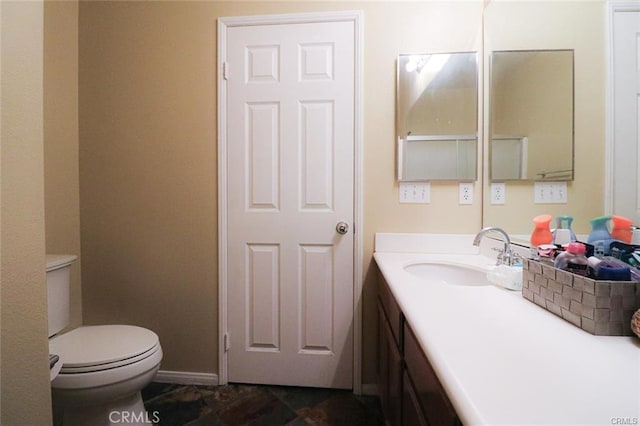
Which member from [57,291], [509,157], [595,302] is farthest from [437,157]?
[57,291]

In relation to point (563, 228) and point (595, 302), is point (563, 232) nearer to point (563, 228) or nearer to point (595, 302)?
point (563, 228)

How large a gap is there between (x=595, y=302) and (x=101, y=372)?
1603 mm

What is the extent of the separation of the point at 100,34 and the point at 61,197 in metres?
1.04

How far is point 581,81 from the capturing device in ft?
2.81

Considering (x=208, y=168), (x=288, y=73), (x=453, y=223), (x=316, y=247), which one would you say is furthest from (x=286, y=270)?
(x=288, y=73)

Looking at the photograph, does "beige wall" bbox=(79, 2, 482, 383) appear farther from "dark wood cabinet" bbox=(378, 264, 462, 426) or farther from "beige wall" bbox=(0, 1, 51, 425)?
"beige wall" bbox=(0, 1, 51, 425)

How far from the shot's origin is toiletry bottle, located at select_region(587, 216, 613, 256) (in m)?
0.70

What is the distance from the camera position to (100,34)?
1.63m

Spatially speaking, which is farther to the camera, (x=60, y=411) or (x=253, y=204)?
(x=253, y=204)

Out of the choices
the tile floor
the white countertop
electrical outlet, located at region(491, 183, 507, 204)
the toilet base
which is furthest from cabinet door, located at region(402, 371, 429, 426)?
the toilet base

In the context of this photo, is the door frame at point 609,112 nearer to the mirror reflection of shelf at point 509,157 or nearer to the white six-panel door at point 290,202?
the mirror reflection of shelf at point 509,157

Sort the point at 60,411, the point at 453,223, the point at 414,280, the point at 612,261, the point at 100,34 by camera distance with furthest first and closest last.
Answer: the point at 100,34 → the point at 453,223 → the point at 60,411 → the point at 414,280 → the point at 612,261

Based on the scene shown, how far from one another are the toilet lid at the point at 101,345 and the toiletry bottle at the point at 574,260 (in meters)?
1.55

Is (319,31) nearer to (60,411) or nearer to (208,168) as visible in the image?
(208,168)
